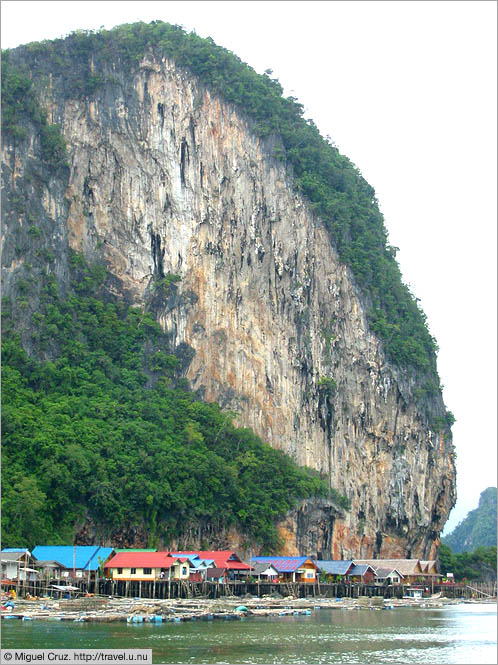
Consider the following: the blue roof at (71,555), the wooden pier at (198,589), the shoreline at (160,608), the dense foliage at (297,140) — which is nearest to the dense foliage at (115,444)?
the blue roof at (71,555)

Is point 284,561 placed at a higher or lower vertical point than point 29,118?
lower

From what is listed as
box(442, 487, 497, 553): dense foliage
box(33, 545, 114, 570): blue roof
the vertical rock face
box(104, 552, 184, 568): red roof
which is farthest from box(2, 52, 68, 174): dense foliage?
box(442, 487, 497, 553): dense foliage

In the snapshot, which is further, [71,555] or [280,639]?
[71,555]

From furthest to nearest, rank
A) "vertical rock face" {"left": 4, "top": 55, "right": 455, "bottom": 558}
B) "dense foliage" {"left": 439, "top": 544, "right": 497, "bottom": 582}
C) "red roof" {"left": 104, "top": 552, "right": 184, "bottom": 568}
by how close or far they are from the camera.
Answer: "dense foliage" {"left": 439, "top": 544, "right": 497, "bottom": 582} < "vertical rock face" {"left": 4, "top": 55, "right": 455, "bottom": 558} < "red roof" {"left": 104, "top": 552, "right": 184, "bottom": 568}

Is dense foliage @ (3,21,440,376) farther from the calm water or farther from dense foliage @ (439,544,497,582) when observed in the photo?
the calm water

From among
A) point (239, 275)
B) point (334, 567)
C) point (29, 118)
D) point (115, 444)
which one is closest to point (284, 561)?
point (334, 567)

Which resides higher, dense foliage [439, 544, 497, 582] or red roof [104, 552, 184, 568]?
red roof [104, 552, 184, 568]

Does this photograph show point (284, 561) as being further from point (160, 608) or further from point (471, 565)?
point (471, 565)
